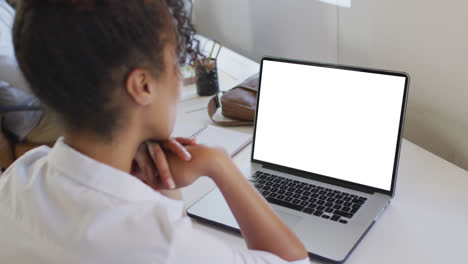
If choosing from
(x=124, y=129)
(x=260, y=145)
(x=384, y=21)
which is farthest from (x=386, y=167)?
(x=124, y=129)

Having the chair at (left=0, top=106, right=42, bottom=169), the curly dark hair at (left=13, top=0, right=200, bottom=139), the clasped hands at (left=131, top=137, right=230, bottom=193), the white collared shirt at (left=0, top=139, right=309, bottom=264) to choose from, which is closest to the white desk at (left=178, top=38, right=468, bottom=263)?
the clasped hands at (left=131, top=137, right=230, bottom=193)

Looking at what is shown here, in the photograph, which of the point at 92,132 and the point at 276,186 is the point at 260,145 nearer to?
the point at 276,186

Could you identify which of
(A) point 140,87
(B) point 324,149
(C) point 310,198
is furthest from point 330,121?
(A) point 140,87

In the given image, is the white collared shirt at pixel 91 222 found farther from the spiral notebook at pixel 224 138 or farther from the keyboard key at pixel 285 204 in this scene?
the spiral notebook at pixel 224 138

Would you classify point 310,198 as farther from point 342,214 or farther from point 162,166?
point 162,166

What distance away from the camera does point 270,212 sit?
0.72m

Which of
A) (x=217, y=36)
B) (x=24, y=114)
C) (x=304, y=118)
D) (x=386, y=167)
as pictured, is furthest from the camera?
(x=217, y=36)

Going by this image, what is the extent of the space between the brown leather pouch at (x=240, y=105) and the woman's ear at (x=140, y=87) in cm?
69

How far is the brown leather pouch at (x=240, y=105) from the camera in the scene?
127 cm

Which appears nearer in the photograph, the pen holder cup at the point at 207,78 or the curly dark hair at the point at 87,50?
the curly dark hair at the point at 87,50

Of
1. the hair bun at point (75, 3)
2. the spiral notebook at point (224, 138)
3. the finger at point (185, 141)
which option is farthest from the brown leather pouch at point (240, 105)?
the hair bun at point (75, 3)

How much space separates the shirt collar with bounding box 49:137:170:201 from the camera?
1.78ft

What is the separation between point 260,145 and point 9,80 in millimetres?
1223

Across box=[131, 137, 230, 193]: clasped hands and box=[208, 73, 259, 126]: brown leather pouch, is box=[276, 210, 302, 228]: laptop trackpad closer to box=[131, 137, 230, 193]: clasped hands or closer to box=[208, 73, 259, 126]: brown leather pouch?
box=[131, 137, 230, 193]: clasped hands
